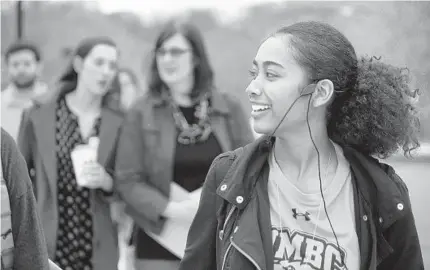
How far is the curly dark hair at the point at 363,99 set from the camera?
181 centimetres

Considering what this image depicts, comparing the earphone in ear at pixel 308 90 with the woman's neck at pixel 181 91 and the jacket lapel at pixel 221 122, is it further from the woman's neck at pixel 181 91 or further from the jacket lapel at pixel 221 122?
the woman's neck at pixel 181 91

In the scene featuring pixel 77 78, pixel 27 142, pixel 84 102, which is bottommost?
pixel 27 142

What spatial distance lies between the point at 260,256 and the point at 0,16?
3.17 meters

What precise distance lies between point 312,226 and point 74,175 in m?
1.88

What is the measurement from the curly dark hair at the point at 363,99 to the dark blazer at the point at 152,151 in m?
1.28

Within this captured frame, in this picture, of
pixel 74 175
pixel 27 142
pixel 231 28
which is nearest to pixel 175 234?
→ pixel 74 175

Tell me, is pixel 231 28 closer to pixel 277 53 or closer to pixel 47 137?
pixel 47 137

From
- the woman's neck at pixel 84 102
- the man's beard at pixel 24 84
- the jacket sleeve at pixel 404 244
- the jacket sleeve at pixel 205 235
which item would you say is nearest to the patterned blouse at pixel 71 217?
the woman's neck at pixel 84 102

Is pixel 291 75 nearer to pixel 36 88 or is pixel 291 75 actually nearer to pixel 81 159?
pixel 81 159

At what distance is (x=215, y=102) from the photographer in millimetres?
3260

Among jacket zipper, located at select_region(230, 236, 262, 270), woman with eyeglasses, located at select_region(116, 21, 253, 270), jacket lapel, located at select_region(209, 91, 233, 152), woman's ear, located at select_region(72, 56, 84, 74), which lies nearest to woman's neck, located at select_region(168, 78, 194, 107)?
woman with eyeglasses, located at select_region(116, 21, 253, 270)

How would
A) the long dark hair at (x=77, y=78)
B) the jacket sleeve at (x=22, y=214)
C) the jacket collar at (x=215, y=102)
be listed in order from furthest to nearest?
the long dark hair at (x=77, y=78), the jacket collar at (x=215, y=102), the jacket sleeve at (x=22, y=214)

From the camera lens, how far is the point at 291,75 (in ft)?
5.73

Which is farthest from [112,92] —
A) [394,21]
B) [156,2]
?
[394,21]
